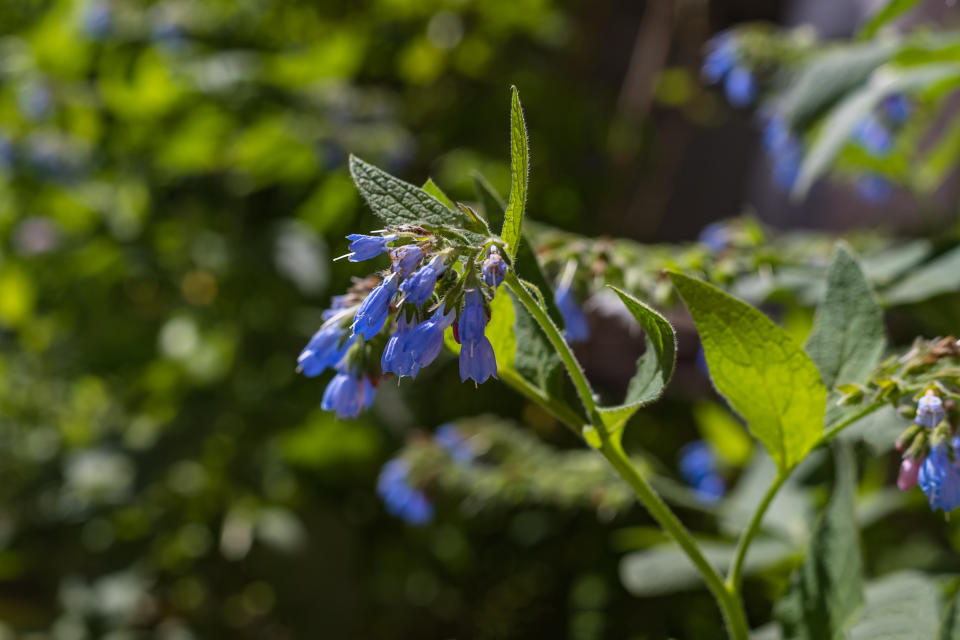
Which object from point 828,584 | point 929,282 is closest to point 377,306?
point 828,584

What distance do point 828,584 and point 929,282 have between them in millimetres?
456

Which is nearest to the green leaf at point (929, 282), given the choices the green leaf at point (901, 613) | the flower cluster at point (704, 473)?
the green leaf at point (901, 613)

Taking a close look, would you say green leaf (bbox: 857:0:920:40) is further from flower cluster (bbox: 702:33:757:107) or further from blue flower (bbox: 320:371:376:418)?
blue flower (bbox: 320:371:376:418)

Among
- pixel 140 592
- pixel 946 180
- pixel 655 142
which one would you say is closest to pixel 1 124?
pixel 140 592

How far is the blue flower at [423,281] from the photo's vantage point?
63 centimetres

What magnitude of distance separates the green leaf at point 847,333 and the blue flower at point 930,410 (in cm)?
9

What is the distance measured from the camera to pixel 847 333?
2.69ft

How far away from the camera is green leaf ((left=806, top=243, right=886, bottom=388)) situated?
800 millimetres

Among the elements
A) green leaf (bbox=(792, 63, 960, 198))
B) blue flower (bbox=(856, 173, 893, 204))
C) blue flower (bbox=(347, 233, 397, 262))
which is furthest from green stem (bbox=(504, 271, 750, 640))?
blue flower (bbox=(856, 173, 893, 204))

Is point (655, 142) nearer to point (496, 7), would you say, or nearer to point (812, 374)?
point (496, 7)

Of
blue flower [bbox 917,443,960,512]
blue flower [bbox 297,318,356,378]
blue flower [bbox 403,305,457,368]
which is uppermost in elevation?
blue flower [bbox 403,305,457,368]

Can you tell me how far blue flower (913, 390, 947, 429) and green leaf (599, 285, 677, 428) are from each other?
212mm

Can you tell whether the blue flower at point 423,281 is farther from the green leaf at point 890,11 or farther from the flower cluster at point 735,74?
the flower cluster at point 735,74

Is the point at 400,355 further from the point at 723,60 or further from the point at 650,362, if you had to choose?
the point at 723,60
